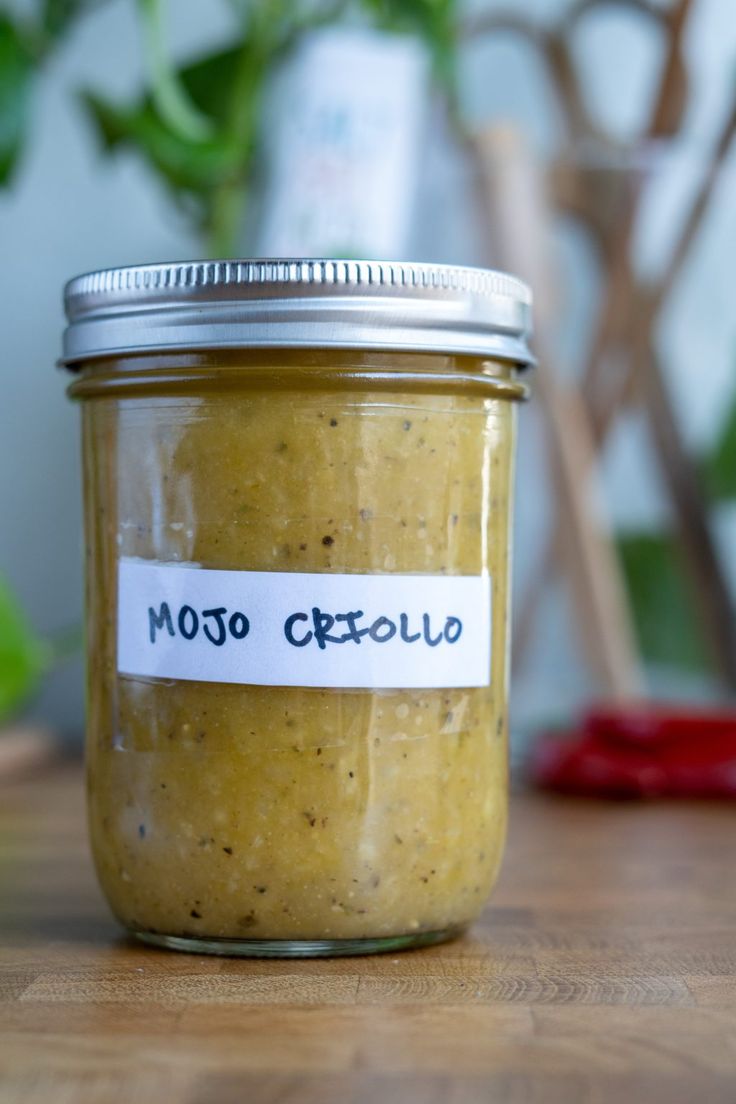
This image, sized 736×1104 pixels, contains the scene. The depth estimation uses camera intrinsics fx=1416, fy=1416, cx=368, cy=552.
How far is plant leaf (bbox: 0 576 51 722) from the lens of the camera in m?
1.13

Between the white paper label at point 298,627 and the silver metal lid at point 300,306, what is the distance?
0.30 feet

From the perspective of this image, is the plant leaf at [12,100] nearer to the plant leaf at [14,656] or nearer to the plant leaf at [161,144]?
the plant leaf at [161,144]

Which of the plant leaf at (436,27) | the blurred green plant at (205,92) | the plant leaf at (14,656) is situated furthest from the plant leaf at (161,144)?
the plant leaf at (14,656)

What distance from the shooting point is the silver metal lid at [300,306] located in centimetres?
55

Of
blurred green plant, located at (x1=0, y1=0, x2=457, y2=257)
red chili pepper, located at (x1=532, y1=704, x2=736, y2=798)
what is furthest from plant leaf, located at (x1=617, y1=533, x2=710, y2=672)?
blurred green plant, located at (x1=0, y1=0, x2=457, y2=257)

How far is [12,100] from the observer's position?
3.56ft

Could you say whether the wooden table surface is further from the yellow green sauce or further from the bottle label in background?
the bottle label in background

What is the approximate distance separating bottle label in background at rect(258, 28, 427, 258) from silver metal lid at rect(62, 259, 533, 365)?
Answer: 1.79 ft

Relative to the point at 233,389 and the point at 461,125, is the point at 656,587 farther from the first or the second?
the point at 233,389

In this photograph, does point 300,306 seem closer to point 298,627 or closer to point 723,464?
point 298,627

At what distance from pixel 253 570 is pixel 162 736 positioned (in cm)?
8

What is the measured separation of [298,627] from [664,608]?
2.24ft

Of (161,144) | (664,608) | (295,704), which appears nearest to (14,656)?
(161,144)

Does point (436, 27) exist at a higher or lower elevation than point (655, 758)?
higher
